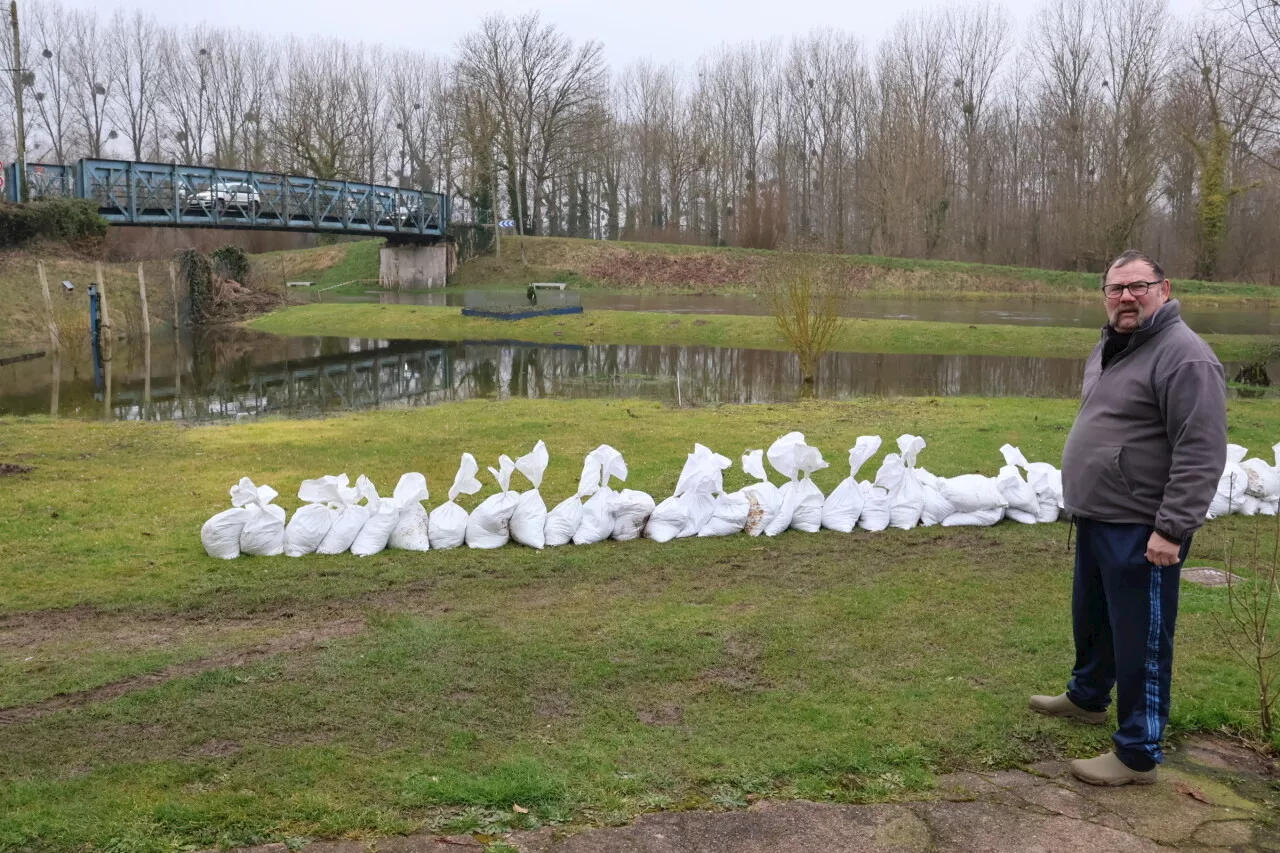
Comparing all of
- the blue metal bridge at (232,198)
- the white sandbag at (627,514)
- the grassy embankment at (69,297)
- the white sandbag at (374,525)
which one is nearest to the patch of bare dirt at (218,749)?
the white sandbag at (374,525)

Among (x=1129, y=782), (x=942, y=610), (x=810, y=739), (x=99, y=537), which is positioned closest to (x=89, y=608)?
(x=99, y=537)

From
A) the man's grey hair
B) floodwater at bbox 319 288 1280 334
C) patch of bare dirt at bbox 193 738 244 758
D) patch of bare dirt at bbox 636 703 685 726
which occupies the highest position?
the man's grey hair

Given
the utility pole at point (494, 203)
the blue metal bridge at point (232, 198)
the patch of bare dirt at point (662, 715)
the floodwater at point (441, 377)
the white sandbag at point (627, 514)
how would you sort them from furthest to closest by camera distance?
1. the utility pole at point (494, 203)
2. the blue metal bridge at point (232, 198)
3. the floodwater at point (441, 377)
4. the white sandbag at point (627, 514)
5. the patch of bare dirt at point (662, 715)

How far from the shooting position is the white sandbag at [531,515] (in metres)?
7.39

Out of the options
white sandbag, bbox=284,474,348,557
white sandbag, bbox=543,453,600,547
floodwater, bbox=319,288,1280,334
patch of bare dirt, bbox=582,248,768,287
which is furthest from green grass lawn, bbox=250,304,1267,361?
white sandbag, bbox=284,474,348,557

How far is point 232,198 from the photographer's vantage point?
42.2 meters

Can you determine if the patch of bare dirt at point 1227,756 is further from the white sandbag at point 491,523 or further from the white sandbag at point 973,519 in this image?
the white sandbag at point 491,523

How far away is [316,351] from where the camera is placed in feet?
92.0

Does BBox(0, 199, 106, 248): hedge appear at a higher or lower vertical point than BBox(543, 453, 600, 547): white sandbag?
higher

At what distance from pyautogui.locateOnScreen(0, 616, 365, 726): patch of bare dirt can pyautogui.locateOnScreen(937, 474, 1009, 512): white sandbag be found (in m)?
4.66

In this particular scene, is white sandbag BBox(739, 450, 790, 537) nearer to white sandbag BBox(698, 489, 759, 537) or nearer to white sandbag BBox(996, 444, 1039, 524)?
white sandbag BBox(698, 489, 759, 537)

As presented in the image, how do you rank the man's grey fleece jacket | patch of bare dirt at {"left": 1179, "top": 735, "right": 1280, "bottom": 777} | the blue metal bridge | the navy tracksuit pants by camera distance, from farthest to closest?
1. the blue metal bridge
2. patch of bare dirt at {"left": 1179, "top": 735, "right": 1280, "bottom": 777}
3. the navy tracksuit pants
4. the man's grey fleece jacket

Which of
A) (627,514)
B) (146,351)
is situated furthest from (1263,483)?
(146,351)

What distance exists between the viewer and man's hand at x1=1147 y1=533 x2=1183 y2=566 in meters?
3.71
